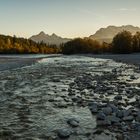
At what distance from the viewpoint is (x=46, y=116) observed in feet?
61.1

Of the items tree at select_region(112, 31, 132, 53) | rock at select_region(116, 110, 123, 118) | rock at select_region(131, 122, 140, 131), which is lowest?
rock at select_region(131, 122, 140, 131)

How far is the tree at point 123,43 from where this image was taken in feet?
467

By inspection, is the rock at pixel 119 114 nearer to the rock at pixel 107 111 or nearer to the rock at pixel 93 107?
the rock at pixel 107 111

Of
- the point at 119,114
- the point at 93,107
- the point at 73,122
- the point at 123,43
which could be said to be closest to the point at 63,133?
Result: the point at 73,122

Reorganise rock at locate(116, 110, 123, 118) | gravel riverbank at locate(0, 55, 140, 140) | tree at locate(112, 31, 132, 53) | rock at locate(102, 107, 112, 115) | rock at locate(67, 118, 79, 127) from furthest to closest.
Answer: tree at locate(112, 31, 132, 53) → rock at locate(102, 107, 112, 115) → rock at locate(116, 110, 123, 118) → rock at locate(67, 118, 79, 127) → gravel riverbank at locate(0, 55, 140, 140)

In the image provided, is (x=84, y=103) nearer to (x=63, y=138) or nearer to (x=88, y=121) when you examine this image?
(x=88, y=121)

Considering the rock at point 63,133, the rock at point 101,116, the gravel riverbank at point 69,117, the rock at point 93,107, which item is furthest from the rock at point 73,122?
the rock at point 93,107

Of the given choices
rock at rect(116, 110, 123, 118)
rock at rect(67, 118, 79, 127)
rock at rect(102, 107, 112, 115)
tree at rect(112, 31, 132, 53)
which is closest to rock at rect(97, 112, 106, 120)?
rock at rect(102, 107, 112, 115)

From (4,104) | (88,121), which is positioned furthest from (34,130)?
(4,104)

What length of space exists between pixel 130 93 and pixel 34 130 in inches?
476

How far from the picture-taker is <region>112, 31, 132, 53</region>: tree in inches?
5600

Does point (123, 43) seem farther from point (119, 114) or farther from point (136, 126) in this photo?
point (136, 126)

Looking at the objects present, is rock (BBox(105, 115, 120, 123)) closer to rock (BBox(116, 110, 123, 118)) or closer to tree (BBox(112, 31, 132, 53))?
rock (BBox(116, 110, 123, 118))

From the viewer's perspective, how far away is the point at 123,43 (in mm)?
144500
